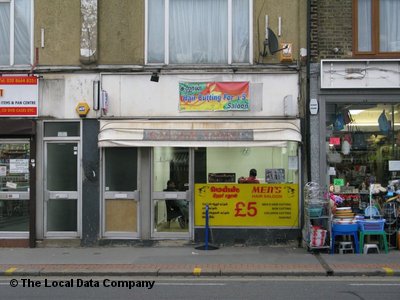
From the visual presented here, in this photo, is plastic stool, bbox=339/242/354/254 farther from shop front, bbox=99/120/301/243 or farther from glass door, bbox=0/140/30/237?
glass door, bbox=0/140/30/237

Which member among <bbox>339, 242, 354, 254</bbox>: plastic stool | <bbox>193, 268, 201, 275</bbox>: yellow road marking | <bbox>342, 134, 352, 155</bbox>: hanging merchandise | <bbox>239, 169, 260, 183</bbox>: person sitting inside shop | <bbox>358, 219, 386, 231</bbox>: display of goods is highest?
<bbox>342, 134, 352, 155</bbox>: hanging merchandise

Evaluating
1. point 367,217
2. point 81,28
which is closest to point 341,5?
point 367,217

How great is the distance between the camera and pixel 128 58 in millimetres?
13328

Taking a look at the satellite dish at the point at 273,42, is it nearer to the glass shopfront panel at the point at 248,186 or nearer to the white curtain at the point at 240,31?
the white curtain at the point at 240,31

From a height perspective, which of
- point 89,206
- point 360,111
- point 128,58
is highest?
point 128,58

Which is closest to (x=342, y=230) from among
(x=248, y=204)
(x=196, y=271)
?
(x=248, y=204)

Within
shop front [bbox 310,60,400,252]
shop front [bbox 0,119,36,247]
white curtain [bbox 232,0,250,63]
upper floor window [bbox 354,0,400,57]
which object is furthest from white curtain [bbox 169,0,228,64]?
shop front [bbox 0,119,36,247]

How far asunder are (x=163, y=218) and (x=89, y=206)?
180 centimetres

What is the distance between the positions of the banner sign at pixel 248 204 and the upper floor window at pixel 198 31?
3139 mm

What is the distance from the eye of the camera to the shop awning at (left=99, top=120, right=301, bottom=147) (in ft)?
41.4

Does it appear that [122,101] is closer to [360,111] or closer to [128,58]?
[128,58]

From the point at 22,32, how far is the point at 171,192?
5433 millimetres

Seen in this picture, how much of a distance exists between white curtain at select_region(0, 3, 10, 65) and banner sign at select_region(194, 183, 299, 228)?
18.8ft

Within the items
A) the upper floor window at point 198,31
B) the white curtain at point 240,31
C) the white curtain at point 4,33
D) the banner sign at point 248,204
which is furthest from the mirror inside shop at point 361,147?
the white curtain at point 4,33
